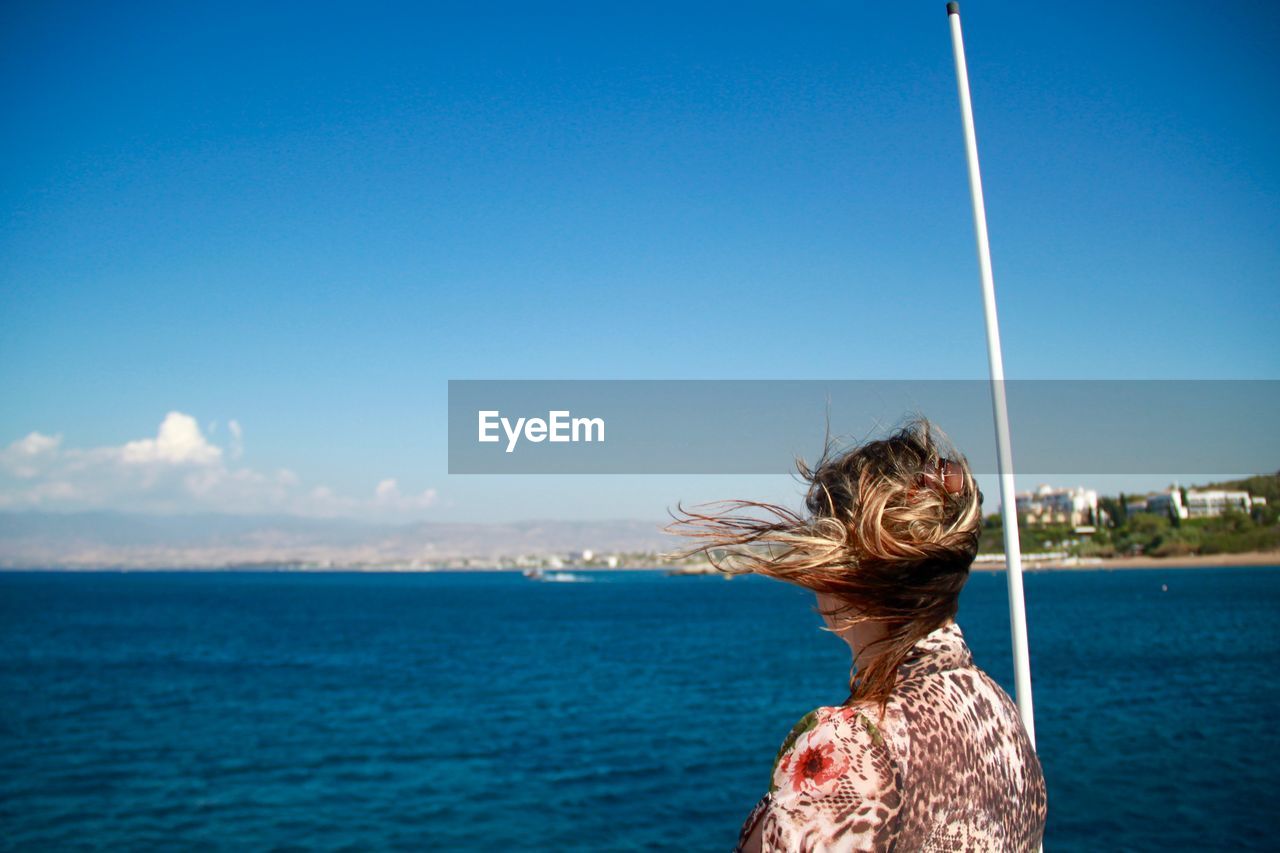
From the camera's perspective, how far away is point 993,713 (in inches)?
59.9

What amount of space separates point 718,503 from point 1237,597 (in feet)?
366

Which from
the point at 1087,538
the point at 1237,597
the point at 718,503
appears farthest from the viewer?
the point at 1087,538

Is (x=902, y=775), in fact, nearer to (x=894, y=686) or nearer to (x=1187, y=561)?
(x=894, y=686)

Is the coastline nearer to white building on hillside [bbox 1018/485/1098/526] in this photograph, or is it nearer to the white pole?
white building on hillside [bbox 1018/485/1098/526]

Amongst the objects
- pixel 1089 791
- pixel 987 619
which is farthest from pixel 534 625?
pixel 1089 791

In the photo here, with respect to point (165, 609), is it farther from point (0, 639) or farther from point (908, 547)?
point (908, 547)

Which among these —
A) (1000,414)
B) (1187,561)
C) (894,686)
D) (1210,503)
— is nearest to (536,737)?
(1000,414)

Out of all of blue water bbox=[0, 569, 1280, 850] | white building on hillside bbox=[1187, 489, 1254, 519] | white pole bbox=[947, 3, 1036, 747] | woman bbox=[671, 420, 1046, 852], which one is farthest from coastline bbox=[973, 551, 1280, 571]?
woman bbox=[671, 420, 1046, 852]

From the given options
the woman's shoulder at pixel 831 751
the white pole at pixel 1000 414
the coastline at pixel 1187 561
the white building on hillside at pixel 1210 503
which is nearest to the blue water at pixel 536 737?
the white pole at pixel 1000 414

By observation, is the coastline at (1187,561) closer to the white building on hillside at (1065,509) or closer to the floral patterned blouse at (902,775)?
the white building on hillside at (1065,509)

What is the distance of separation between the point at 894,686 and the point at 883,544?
0.23 metres

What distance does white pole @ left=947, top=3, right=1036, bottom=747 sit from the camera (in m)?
3.54

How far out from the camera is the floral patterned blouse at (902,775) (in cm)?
135

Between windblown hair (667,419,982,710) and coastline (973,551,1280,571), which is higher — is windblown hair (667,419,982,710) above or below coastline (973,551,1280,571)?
above
